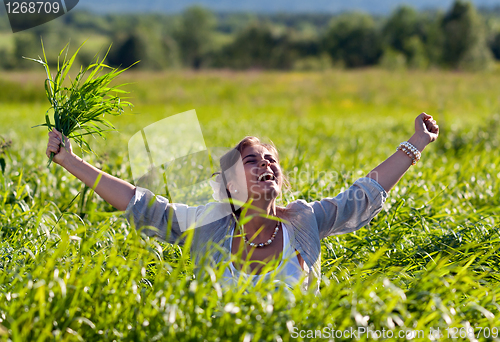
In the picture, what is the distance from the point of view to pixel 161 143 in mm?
6969

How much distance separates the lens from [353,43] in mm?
68188

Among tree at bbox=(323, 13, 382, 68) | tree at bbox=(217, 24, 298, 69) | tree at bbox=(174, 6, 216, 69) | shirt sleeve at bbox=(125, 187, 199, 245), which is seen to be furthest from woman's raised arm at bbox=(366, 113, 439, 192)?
tree at bbox=(174, 6, 216, 69)

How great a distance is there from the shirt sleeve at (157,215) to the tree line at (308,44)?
42968mm

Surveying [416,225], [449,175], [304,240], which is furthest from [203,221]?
[449,175]

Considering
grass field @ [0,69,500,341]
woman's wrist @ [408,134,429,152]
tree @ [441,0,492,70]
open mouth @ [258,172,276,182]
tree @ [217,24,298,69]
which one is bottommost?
tree @ [217,24,298,69]

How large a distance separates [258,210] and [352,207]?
0.55 m

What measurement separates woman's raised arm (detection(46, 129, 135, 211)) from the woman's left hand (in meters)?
1.47

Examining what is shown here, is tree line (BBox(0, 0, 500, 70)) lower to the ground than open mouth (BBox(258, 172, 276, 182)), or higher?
lower

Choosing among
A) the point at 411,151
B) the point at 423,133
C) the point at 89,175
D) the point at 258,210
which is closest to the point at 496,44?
the point at 423,133

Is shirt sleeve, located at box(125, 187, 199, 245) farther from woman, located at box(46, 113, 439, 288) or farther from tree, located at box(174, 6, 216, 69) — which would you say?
tree, located at box(174, 6, 216, 69)

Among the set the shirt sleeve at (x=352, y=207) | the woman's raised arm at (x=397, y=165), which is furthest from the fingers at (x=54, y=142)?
the woman's raised arm at (x=397, y=165)

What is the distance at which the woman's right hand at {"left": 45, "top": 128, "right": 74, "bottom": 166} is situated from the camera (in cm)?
207

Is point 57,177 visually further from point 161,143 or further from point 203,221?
point 161,143

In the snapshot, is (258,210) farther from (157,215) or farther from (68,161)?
(68,161)
